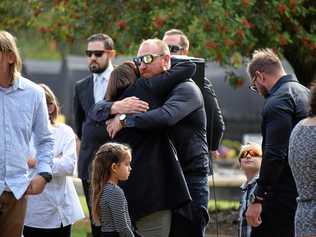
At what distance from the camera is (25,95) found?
24.7 feet

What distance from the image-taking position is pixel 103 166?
312 inches

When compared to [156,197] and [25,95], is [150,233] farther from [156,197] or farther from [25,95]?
[25,95]

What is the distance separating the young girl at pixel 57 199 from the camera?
941cm

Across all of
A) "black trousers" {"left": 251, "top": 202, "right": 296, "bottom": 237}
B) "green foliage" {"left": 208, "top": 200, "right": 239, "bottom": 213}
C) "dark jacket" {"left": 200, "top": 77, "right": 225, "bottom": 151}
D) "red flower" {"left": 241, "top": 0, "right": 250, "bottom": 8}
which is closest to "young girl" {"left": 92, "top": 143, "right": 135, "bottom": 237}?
"black trousers" {"left": 251, "top": 202, "right": 296, "bottom": 237}

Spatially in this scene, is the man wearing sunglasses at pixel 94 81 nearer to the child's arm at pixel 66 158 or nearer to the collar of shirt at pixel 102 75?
the collar of shirt at pixel 102 75

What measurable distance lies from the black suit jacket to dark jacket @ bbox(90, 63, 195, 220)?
1.17 meters

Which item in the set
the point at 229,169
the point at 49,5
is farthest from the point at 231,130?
the point at 49,5

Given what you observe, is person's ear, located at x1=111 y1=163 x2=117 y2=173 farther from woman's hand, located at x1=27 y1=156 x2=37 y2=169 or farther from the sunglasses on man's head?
the sunglasses on man's head

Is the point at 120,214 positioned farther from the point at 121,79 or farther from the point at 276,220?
the point at 276,220

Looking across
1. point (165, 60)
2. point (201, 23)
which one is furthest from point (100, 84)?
point (201, 23)

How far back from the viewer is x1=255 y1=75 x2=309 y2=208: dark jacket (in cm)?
822

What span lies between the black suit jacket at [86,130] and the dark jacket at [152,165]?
3.83 ft

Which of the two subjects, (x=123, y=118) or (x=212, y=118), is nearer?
(x=123, y=118)

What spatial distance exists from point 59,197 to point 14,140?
2191 mm
